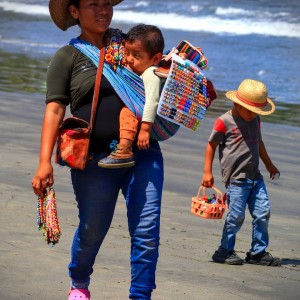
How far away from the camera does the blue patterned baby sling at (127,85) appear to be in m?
4.55

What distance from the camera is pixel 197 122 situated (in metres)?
4.77

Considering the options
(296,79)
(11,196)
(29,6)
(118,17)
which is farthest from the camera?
(29,6)

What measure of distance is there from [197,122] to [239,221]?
181 cm

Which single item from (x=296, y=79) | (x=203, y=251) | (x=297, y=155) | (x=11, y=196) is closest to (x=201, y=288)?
(x=203, y=251)

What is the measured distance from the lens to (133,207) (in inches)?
181

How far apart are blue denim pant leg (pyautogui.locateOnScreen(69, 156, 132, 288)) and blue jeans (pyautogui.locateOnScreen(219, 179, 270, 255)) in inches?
70.7

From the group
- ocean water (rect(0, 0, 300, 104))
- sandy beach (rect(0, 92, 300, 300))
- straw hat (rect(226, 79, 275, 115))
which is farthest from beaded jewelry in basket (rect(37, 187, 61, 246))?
ocean water (rect(0, 0, 300, 104))

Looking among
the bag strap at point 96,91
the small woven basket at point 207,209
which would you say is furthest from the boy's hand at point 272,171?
the bag strap at point 96,91

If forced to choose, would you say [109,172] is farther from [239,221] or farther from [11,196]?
[11,196]

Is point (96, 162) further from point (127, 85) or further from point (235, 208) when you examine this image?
point (235, 208)

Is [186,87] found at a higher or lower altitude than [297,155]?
higher

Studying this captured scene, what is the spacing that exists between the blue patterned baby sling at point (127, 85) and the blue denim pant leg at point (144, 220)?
151 mm

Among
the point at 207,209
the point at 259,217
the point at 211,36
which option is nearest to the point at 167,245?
the point at 207,209

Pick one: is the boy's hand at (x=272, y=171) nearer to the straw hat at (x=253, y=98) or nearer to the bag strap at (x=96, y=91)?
the straw hat at (x=253, y=98)
